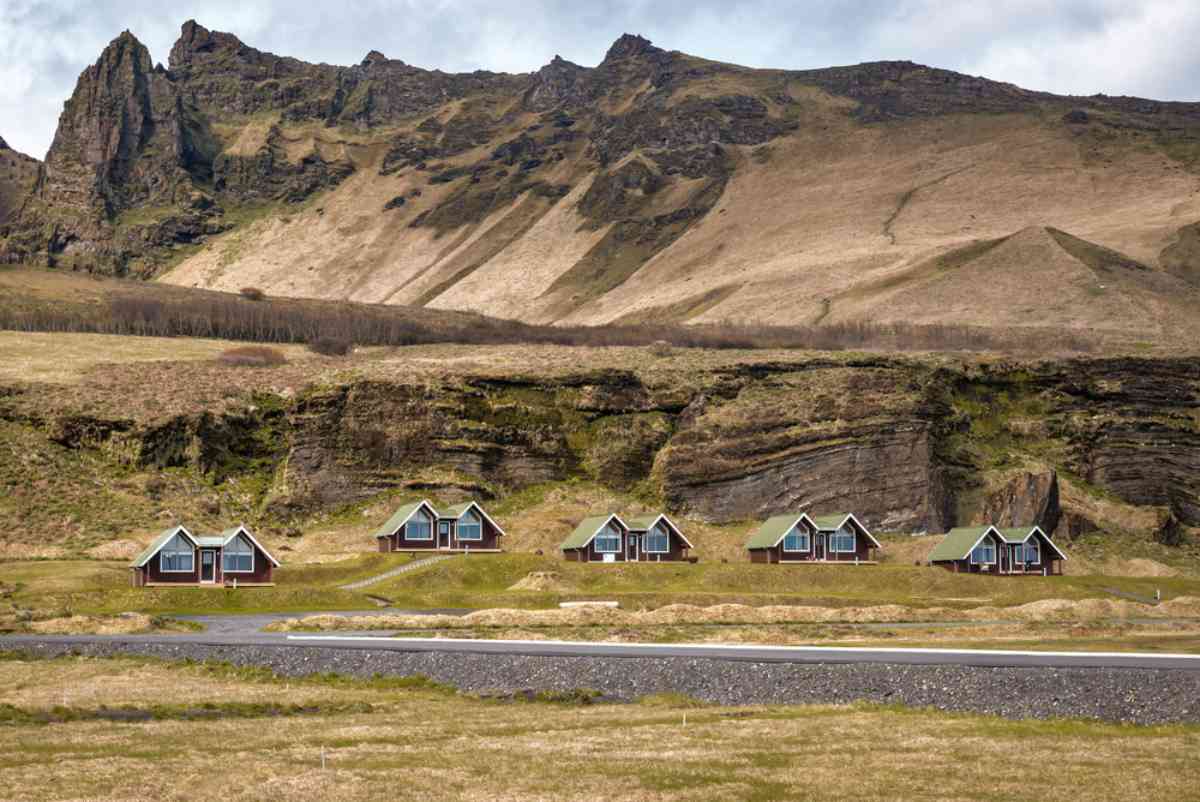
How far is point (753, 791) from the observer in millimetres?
24719

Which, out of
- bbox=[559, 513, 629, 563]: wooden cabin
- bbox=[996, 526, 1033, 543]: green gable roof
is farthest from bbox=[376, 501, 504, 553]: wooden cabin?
bbox=[996, 526, 1033, 543]: green gable roof

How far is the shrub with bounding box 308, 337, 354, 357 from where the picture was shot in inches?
6693

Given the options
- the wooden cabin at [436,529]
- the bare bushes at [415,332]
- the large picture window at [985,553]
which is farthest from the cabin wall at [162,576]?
the bare bushes at [415,332]

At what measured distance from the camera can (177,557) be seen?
91.4 metres

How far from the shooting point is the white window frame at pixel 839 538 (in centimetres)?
10831

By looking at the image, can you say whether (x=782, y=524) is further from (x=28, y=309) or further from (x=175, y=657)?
(x=28, y=309)

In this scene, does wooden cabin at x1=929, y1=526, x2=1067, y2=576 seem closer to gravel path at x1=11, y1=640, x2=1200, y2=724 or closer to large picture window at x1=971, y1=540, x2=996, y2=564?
large picture window at x1=971, y1=540, x2=996, y2=564

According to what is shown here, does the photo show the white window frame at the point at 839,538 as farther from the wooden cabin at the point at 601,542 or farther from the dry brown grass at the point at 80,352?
the dry brown grass at the point at 80,352

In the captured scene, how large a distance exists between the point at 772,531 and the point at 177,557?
4525cm

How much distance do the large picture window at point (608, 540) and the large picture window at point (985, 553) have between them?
27.5 meters

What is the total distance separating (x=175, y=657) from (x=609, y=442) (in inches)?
3382

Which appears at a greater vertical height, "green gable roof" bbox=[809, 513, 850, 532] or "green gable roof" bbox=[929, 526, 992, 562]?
"green gable roof" bbox=[809, 513, 850, 532]

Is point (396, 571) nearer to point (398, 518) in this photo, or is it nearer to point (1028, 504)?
point (398, 518)

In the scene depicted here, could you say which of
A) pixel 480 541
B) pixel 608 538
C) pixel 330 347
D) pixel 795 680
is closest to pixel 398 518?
pixel 480 541
